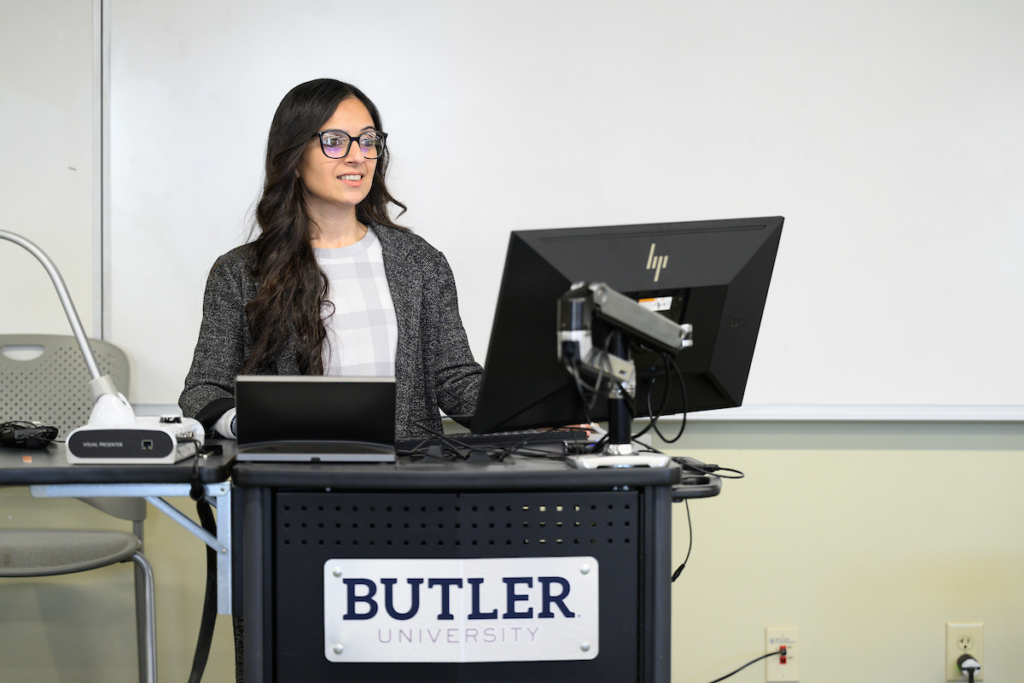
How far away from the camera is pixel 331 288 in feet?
5.73

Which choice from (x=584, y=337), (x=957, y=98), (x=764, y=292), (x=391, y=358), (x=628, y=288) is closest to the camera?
(x=584, y=337)

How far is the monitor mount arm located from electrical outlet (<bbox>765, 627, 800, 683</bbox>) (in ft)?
4.77

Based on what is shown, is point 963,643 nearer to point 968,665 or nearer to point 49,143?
point 968,665

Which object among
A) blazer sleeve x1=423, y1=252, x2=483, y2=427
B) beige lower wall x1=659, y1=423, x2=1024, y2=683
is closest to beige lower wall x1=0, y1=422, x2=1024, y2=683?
beige lower wall x1=659, y1=423, x2=1024, y2=683

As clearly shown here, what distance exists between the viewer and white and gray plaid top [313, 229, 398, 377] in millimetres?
1717

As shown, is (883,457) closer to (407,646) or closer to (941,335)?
(941,335)

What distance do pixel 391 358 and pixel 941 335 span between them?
1.55 metres

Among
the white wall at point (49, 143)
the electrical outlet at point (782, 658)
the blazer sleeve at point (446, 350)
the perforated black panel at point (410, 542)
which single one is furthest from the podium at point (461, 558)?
the white wall at point (49, 143)

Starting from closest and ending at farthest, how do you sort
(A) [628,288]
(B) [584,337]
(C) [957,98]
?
(B) [584,337] → (A) [628,288] → (C) [957,98]

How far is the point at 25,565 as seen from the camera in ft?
6.09

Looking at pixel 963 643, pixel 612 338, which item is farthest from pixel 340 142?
pixel 963 643

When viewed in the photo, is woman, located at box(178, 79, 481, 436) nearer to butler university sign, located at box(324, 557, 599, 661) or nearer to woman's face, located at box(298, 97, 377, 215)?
woman's face, located at box(298, 97, 377, 215)

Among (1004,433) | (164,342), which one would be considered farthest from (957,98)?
(164,342)

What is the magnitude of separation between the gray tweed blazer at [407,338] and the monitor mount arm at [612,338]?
0.55 meters
